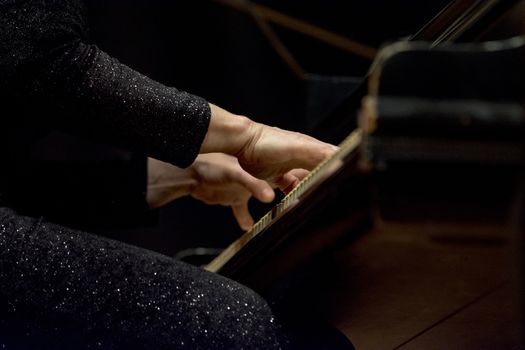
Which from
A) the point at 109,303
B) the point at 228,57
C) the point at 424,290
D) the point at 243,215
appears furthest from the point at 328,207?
the point at 228,57

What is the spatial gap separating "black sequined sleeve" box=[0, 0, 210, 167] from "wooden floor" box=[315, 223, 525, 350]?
25 centimetres

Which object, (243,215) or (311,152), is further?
(243,215)

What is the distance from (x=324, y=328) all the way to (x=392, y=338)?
8cm

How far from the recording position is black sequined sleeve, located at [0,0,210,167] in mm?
753

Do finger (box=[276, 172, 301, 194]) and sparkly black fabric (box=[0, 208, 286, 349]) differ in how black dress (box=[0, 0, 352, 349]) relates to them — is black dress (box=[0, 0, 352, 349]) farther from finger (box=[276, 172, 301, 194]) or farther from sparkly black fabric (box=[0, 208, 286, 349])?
finger (box=[276, 172, 301, 194])

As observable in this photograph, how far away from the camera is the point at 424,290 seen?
2.28ft

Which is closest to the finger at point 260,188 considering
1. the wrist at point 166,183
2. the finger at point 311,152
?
the finger at point 311,152

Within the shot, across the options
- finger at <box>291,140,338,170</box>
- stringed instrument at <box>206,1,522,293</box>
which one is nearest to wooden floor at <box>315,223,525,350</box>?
stringed instrument at <box>206,1,522,293</box>

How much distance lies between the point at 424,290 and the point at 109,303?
338mm

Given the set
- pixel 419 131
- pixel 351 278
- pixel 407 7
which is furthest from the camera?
pixel 407 7

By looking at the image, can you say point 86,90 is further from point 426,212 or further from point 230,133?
point 426,212

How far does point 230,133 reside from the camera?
2.83 ft

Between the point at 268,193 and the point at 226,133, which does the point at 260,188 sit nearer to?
the point at 268,193

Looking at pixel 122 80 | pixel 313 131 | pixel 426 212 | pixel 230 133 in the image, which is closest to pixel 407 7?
pixel 313 131
